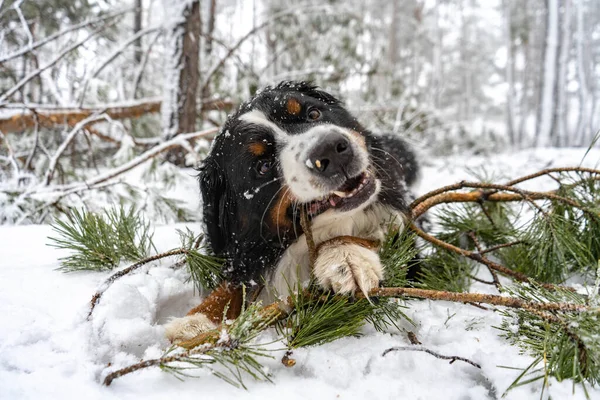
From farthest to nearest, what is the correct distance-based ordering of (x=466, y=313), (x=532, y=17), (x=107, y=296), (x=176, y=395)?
1. (x=532, y=17)
2. (x=466, y=313)
3. (x=107, y=296)
4. (x=176, y=395)

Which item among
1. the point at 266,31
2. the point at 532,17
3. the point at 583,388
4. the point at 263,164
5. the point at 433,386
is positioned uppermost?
the point at 532,17

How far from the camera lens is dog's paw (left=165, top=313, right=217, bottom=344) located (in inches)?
56.7

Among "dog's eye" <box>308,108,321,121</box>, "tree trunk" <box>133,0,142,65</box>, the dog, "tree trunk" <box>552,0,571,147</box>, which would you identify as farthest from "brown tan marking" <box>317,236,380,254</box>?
"tree trunk" <box>552,0,571,147</box>

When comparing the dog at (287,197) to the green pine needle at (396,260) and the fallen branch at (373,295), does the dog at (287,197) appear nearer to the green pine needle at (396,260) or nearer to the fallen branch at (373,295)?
the green pine needle at (396,260)

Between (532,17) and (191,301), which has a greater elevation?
(532,17)

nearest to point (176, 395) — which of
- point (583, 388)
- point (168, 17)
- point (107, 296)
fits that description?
point (107, 296)

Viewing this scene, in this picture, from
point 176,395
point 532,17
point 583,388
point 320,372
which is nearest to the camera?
point 583,388

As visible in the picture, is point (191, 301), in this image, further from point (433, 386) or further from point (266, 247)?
point (433, 386)

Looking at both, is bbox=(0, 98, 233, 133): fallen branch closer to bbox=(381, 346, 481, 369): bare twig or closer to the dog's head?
the dog's head

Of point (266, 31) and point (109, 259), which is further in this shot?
point (266, 31)

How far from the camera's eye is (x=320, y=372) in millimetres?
1183

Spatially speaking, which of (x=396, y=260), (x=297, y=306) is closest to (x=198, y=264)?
(x=297, y=306)

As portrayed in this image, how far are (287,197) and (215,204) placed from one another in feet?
1.71

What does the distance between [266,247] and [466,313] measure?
1.02m
